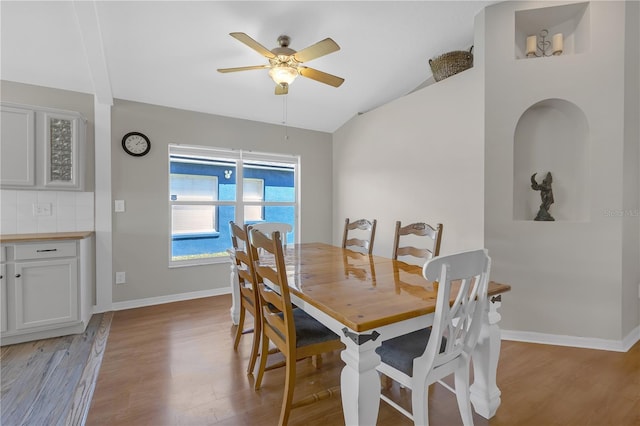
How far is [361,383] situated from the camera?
106cm

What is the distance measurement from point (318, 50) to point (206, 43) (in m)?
1.15

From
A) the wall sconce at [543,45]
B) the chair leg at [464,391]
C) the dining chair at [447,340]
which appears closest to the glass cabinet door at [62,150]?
the dining chair at [447,340]

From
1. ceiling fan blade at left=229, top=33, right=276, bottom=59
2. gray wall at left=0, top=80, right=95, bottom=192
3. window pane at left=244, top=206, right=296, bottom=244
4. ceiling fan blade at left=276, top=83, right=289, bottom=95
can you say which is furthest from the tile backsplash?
ceiling fan blade at left=229, top=33, right=276, bottom=59

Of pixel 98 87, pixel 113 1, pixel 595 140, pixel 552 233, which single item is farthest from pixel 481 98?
pixel 98 87

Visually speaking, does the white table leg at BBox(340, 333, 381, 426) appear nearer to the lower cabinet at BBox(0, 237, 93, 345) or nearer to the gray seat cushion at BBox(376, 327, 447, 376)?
the gray seat cushion at BBox(376, 327, 447, 376)

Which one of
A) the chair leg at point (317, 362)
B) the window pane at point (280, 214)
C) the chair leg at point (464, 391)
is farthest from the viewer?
the window pane at point (280, 214)

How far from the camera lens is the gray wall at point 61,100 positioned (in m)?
2.63

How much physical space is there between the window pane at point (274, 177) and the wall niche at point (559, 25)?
2841mm

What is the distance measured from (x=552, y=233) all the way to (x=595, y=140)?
77cm

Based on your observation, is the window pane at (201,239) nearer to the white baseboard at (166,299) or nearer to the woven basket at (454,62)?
the white baseboard at (166,299)

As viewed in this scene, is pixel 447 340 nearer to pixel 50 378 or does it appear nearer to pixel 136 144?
pixel 50 378

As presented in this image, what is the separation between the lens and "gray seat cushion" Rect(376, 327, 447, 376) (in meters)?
1.25

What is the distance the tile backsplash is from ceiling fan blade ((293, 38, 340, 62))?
250 cm

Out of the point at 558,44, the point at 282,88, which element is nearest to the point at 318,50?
the point at 282,88
